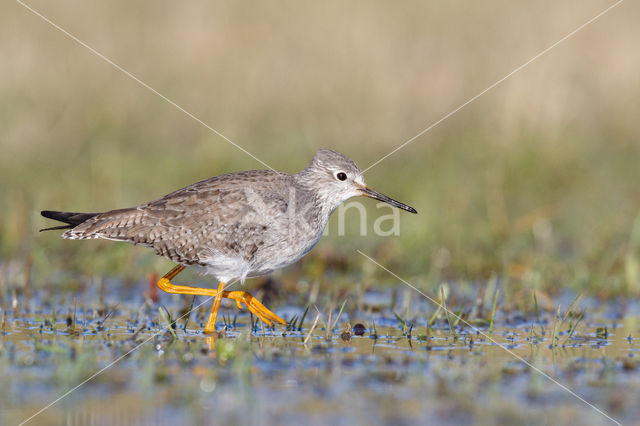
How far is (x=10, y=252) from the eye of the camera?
9133 mm


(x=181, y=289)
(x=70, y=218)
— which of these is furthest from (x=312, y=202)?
(x=70, y=218)

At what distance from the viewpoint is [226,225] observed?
7.29 meters

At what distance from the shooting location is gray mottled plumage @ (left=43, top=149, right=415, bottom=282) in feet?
23.9

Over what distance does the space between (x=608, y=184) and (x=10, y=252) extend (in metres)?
7.74

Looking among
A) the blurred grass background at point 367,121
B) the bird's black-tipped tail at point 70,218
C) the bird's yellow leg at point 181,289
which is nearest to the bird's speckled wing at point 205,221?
the bird's black-tipped tail at point 70,218

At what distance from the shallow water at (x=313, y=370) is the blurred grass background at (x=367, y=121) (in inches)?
65.6

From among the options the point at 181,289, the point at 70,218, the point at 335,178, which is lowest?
the point at 181,289

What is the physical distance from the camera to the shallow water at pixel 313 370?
4.66 metres

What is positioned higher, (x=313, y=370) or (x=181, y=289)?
(x=181, y=289)

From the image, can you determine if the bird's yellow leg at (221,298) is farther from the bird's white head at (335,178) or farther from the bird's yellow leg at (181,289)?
the bird's white head at (335,178)

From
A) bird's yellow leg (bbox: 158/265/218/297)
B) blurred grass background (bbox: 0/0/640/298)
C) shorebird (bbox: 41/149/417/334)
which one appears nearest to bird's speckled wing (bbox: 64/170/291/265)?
shorebird (bbox: 41/149/417/334)

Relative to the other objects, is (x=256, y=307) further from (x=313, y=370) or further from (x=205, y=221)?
(x=313, y=370)

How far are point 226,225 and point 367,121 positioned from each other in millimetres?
6720

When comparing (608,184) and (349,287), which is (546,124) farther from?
(349,287)
